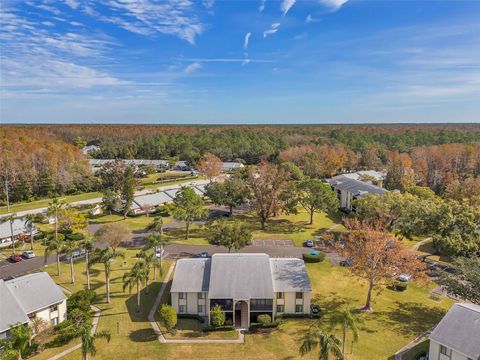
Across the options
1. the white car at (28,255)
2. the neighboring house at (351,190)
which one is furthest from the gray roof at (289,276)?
the neighboring house at (351,190)

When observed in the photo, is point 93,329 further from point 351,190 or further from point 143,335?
point 351,190

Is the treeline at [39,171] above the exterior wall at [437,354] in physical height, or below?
above

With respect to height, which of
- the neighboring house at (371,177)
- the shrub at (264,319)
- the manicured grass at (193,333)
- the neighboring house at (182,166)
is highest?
the neighboring house at (371,177)

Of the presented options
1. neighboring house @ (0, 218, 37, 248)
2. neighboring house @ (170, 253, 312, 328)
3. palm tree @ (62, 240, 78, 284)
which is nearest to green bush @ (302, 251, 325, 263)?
neighboring house @ (170, 253, 312, 328)

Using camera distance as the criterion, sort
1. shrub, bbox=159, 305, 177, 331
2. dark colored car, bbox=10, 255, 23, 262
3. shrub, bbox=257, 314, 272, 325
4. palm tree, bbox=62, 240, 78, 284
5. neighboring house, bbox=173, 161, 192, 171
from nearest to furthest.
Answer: shrub, bbox=159, 305, 177, 331 → shrub, bbox=257, 314, 272, 325 → palm tree, bbox=62, 240, 78, 284 → dark colored car, bbox=10, 255, 23, 262 → neighboring house, bbox=173, 161, 192, 171

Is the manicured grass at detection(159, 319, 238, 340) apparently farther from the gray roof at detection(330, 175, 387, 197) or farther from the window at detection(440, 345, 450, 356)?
the gray roof at detection(330, 175, 387, 197)

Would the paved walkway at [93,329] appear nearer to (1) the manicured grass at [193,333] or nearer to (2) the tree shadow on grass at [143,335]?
(2) the tree shadow on grass at [143,335]
